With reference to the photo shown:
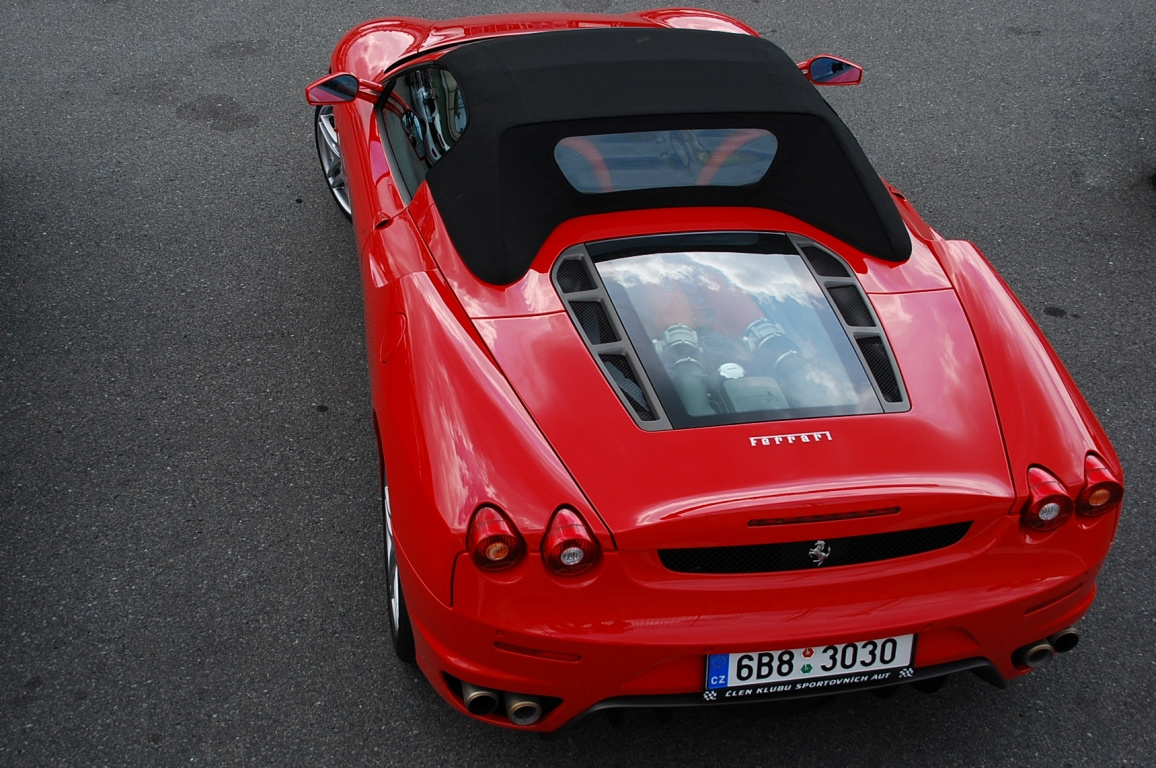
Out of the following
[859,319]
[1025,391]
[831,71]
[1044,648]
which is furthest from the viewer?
[831,71]

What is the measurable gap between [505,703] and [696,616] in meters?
0.51

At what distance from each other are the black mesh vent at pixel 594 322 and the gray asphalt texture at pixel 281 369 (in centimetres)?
102

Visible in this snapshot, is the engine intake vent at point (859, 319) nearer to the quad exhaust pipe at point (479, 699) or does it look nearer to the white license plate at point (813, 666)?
the white license plate at point (813, 666)

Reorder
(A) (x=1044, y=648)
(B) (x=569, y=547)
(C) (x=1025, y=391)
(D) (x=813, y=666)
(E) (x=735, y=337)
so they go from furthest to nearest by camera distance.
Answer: (E) (x=735, y=337) → (C) (x=1025, y=391) → (A) (x=1044, y=648) → (D) (x=813, y=666) → (B) (x=569, y=547)

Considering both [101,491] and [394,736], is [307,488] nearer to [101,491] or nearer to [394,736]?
[101,491]

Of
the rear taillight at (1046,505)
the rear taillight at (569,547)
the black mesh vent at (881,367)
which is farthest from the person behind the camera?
the black mesh vent at (881,367)

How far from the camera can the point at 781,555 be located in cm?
224

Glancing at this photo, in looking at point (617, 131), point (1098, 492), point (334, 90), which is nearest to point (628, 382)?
point (617, 131)

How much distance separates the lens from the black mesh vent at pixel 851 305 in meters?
2.80

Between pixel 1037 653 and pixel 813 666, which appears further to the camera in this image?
pixel 1037 653

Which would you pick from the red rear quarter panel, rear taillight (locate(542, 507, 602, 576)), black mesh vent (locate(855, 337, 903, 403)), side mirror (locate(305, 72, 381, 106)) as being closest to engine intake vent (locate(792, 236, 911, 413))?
black mesh vent (locate(855, 337, 903, 403))

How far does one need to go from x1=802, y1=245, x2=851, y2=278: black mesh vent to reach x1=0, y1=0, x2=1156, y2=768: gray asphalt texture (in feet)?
3.95

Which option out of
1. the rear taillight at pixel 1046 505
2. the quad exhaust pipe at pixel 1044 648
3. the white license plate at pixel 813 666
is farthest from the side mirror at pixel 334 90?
the quad exhaust pipe at pixel 1044 648

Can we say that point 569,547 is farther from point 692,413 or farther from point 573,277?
point 573,277
